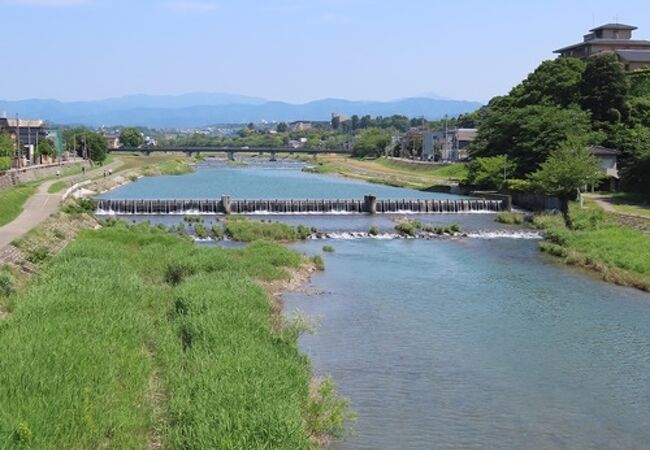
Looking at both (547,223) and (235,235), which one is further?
(547,223)

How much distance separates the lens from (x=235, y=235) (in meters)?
36.0

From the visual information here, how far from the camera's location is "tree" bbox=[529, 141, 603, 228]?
44.1 metres

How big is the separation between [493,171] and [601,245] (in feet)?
84.2

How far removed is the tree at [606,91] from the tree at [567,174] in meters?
15.1

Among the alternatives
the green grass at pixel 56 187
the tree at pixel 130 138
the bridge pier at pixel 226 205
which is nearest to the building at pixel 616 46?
the bridge pier at pixel 226 205

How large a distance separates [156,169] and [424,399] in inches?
3584

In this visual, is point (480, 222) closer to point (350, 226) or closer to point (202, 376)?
point (350, 226)

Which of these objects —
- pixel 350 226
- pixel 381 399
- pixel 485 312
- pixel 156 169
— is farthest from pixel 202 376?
pixel 156 169

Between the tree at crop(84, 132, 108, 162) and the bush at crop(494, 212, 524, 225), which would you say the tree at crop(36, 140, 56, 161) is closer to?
the tree at crop(84, 132, 108, 162)

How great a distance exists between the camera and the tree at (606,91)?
60.5 metres

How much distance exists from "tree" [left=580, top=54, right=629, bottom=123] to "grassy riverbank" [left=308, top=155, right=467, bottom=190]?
1197 centimetres

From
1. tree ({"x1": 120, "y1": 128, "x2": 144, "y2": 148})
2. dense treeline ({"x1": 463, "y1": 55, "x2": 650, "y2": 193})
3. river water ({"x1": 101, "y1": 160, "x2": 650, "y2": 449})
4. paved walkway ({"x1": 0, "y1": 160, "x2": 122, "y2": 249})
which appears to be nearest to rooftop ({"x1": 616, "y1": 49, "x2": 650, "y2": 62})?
dense treeline ({"x1": 463, "y1": 55, "x2": 650, "y2": 193})

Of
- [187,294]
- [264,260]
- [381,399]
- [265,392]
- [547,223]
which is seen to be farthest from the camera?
[547,223]

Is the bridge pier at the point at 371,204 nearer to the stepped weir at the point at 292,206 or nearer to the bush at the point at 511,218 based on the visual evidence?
the stepped weir at the point at 292,206
